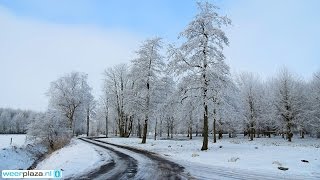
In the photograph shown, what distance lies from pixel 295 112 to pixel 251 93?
8691 mm

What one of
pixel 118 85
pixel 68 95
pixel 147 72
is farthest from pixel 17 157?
pixel 118 85

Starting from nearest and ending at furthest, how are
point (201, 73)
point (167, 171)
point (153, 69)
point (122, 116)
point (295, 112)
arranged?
1. point (167, 171)
2. point (201, 73)
3. point (153, 69)
4. point (295, 112)
5. point (122, 116)

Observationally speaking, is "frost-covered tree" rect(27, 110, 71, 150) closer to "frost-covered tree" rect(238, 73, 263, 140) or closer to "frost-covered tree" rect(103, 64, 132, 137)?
"frost-covered tree" rect(103, 64, 132, 137)

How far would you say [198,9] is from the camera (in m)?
28.6

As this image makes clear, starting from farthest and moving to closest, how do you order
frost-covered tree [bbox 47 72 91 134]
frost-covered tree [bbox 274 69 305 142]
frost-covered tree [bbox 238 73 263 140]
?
frost-covered tree [bbox 47 72 91 134]
frost-covered tree [bbox 238 73 263 140]
frost-covered tree [bbox 274 69 305 142]

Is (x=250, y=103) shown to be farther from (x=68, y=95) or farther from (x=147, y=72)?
(x=68, y=95)

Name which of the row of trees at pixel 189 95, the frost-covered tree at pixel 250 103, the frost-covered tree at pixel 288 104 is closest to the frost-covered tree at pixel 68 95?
the row of trees at pixel 189 95

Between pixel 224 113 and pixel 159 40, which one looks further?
pixel 159 40

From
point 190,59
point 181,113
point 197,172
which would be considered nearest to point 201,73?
point 190,59

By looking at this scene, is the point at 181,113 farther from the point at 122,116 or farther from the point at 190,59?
the point at 122,116

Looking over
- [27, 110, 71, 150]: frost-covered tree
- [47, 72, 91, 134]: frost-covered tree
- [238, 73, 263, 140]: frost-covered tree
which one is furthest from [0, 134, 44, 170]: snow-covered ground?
[238, 73, 263, 140]: frost-covered tree

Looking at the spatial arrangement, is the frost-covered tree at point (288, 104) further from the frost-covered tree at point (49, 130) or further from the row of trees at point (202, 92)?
the frost-covered tree at point (49, 130)

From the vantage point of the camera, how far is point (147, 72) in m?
41.0

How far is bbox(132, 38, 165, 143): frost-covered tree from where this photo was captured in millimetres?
40528
